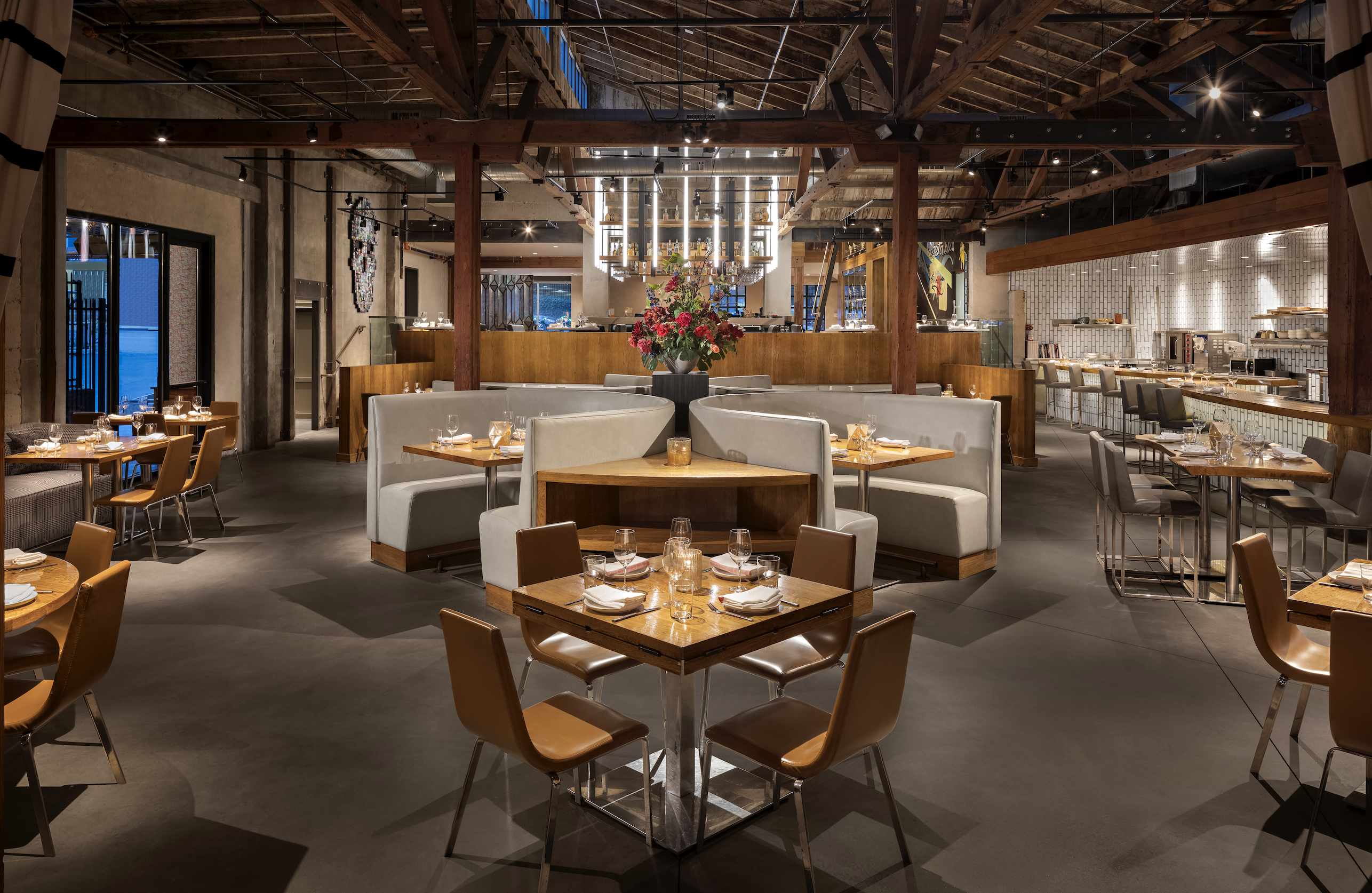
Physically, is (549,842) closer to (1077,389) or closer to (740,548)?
(740,548)

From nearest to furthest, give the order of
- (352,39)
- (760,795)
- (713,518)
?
(760,795) < (713,518) < (352,39)

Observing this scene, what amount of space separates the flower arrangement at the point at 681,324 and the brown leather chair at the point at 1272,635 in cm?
352

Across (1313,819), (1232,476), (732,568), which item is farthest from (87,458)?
(1232,476)

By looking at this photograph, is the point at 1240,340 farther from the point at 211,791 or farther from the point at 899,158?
the point at 211,791

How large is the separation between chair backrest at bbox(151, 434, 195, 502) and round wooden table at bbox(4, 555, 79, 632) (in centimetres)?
328

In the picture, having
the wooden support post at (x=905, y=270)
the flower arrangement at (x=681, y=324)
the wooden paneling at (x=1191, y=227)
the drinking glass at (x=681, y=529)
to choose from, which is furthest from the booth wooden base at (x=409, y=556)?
the wooden paneling at (x=1191, y=227)

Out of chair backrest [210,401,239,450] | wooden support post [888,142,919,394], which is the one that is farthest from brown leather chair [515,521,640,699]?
chair backrest [210,401,239,450]

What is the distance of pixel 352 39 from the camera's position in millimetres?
10375

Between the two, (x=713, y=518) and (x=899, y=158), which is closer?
(x=713, y=518)

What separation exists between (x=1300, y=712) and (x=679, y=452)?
329cm

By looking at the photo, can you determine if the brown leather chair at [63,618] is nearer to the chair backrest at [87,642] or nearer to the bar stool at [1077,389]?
the chair backrest at [87,642]

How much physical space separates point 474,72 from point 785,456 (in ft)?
18.1

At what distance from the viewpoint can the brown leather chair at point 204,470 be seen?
7133mm

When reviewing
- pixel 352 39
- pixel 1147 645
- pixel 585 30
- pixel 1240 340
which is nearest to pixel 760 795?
A: pixel 1147 645
